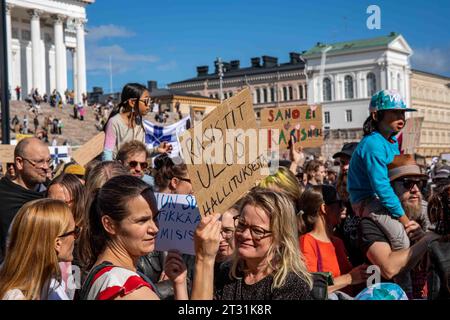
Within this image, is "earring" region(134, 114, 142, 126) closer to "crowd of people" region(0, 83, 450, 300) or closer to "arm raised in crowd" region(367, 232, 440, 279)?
"crowd of people" region(0, 83, 450, 300)

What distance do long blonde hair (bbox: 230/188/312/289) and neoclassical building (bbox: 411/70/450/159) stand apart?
219 feet

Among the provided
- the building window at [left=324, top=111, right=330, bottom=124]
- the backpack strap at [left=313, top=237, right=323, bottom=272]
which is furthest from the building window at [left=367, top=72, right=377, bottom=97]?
the backpack strap at [left=313, top=237, right=323, bottom=272]

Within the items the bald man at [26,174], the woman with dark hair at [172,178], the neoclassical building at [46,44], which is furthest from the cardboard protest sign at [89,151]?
the neoclassical building at [46,44]

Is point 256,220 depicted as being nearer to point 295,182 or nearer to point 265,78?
point 295,182

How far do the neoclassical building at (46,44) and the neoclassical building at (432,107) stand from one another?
32.8 m

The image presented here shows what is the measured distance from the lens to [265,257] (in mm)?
3078

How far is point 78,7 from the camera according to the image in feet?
194

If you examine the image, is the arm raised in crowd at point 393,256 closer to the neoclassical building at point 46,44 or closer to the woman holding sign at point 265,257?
the woman holding sign at point 265,257

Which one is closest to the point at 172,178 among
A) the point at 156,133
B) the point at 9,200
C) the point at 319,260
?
the point at 319,260

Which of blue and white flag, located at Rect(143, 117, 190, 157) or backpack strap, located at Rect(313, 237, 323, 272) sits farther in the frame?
blue and white flag, located at Rect(143, 117, 190, 157)

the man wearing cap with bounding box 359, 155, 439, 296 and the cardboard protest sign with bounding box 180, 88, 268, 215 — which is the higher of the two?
the cardboard protest sign with bounding box 180, 88, 268, 215

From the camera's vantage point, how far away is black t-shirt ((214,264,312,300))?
2936mm

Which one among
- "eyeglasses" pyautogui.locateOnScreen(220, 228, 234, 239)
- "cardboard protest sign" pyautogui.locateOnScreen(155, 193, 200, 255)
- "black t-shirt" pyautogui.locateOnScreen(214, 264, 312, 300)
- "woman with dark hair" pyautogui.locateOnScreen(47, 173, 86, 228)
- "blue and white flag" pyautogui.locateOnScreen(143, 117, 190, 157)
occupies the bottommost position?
"black t-shirt" pyautogui.locateOnScreen(214, 264, 312, 300)

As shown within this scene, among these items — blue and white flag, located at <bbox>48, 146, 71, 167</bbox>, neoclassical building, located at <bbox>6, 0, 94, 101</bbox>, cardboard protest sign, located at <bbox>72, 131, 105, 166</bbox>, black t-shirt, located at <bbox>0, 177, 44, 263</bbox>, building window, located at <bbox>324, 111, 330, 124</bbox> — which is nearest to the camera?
black t-shirt, located at <bbox>0, 177, 44, 263</bbox>
